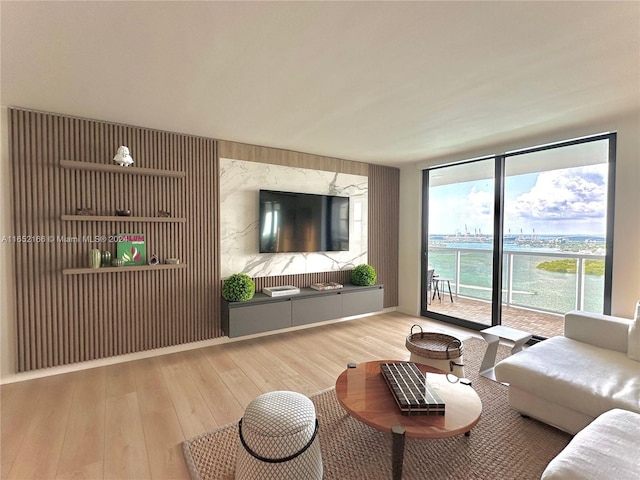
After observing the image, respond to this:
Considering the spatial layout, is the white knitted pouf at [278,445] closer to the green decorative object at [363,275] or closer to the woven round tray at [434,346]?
the woven round tray at [434,346]

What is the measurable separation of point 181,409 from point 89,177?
2271mm

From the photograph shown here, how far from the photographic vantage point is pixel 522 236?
3.71m

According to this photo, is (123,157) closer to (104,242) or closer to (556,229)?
(104,242)

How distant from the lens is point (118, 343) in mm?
3020


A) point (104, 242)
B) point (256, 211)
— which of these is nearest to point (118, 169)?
point (104, 242)

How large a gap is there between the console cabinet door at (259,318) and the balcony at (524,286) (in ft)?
8.11

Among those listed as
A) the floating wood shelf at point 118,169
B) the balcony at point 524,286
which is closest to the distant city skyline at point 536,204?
the balcony at point 524,286

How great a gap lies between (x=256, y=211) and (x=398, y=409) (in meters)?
2.76

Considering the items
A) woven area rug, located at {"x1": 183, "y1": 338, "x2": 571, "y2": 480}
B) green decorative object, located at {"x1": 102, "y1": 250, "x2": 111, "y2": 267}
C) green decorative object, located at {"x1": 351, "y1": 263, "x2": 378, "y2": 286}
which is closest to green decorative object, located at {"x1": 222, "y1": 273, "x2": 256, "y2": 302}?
green decorative object, located at {"x1": 102, "y1": 250, "x2": 111, "y2": 267}

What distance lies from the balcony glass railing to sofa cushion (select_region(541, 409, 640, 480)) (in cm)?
226

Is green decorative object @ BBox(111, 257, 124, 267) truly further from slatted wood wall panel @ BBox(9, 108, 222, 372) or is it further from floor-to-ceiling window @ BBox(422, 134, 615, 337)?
floor-to-ceiling window @ BBox(422, 134, 615, 337)

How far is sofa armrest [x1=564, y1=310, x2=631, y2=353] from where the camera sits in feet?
7.47

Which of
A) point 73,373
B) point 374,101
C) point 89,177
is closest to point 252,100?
point 374,101

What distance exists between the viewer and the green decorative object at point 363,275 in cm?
438
